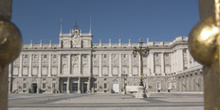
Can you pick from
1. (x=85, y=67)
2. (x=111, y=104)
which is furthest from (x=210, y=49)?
(x=85, y=67)

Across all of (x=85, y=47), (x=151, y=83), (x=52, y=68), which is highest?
(x=85, y=47)

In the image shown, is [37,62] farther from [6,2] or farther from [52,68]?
[6,2]

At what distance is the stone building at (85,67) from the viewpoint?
2489 inches

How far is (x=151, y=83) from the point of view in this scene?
206 feet

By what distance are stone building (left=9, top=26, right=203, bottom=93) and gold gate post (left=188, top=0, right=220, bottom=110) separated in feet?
204

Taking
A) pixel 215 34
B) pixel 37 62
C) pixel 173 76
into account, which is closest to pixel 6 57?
pixel 215 34

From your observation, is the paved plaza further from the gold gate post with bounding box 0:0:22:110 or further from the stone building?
the stone building

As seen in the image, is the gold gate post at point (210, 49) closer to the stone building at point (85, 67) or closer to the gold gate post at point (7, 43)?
the gold gate post at point (7, 43)

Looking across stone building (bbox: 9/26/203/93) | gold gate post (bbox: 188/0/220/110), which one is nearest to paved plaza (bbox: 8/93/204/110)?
gold gate post (bbox: 188/0/220/110)

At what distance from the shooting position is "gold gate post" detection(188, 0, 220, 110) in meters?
1.09

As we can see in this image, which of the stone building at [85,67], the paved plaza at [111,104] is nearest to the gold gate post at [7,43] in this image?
the paved plaza at [111,104]

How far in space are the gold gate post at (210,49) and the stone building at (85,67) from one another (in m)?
62.1

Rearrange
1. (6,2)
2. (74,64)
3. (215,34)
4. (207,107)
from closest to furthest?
(215,34) → (207,107) → (6,2) → (74,64)

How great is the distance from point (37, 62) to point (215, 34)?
6717 cm
